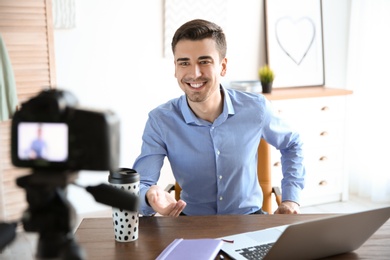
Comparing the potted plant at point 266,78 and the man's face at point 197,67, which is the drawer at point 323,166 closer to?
the potted plant at point 266,78

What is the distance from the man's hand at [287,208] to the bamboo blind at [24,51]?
1.93 meters

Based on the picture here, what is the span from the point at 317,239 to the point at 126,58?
9.15ft

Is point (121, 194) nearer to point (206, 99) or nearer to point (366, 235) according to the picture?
point (366, 235)

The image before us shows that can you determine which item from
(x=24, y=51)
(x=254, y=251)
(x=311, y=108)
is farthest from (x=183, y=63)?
(x=311, y=108)

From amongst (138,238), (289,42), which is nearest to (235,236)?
(138,238)

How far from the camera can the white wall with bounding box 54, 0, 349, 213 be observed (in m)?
3.58

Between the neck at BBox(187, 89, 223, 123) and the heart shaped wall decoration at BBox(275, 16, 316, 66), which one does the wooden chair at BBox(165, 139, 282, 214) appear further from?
the heart shaped wall decoration at BBox(275, 16, 316, 66)

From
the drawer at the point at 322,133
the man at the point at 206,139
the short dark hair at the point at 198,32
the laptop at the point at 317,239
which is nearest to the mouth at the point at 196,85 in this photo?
the man at the point at 206,139

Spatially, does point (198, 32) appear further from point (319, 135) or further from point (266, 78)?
point (319, 135)

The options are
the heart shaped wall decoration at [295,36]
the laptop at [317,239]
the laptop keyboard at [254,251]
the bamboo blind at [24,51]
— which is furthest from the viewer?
the heart shaped wall decoration at [295,36]

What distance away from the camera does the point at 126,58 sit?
3742 mm

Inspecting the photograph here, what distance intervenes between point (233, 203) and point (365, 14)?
108 inches

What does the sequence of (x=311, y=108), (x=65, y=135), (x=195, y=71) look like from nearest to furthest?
(x=65, y=135)
(x=195, y=71)
(x=311, y=108)

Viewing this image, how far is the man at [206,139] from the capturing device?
77.1 inches
